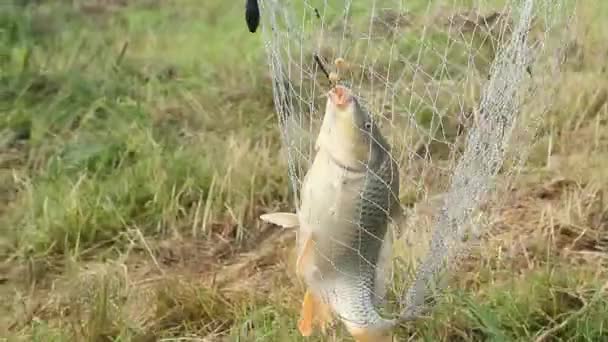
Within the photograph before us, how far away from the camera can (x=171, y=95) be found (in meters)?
4.28

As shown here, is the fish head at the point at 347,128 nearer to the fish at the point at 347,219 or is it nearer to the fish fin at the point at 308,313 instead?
the fish at the point at 347,219

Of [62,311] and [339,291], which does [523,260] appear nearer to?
[339,291]

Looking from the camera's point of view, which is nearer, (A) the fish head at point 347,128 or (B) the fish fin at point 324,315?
(A) the fish head at point 347,128

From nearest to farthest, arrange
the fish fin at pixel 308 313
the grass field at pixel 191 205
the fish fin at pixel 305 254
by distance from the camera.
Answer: the fish fin at pixel 305 254 → the fish fin at pixel 308 313 → the grass field at pixel 191 205

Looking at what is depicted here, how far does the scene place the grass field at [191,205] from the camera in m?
2.55

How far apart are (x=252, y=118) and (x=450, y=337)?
5.88ft

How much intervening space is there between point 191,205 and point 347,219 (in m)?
1.54

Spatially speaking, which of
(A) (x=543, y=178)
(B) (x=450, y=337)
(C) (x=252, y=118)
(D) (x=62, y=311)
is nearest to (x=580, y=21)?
(A) (x=543, y=178)

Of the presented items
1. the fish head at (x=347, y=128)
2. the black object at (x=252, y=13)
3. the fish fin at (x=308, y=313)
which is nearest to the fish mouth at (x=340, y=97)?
the fish head at (x=347, y=128)

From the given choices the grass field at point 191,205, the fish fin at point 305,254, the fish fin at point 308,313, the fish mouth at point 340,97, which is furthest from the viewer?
the grass field at point 191,205

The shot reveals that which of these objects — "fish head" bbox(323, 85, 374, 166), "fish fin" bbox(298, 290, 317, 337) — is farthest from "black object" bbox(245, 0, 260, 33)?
"fish fin" bbox(298, 290, 317, 337)

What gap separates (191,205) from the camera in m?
3.40

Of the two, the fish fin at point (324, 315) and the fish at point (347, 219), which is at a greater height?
the fish at point (347, 219)

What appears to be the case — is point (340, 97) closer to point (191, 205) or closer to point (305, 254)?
point (305, 254)
